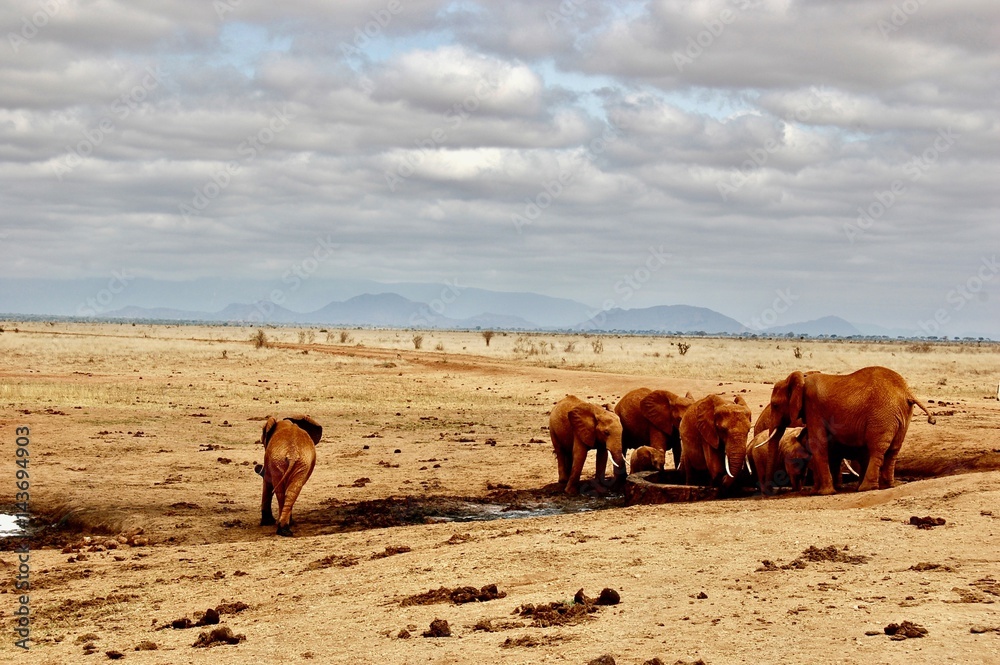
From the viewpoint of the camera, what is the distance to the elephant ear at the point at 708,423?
16.6 m

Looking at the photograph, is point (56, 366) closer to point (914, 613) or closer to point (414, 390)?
point (414, 390)

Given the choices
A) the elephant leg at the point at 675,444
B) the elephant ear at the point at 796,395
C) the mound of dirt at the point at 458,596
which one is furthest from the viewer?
the elephant leg at the point at 675,444

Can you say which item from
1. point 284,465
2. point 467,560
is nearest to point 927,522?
point 467,560

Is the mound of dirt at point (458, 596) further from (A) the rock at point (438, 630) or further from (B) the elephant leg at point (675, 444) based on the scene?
(B) the elephant leg at point (675, 444)

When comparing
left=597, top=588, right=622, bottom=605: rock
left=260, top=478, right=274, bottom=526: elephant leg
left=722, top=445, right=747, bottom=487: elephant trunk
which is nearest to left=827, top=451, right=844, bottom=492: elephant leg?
left=722, top=445, right=747, bottom=487: elephant trunk

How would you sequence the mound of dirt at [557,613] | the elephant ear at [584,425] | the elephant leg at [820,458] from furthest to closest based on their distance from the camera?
the elephant ear at [584,425] < the elephant leg at [820,458] < the mound of dirt at [557,613]

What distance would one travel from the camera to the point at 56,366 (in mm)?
48156

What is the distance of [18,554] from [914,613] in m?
11.1

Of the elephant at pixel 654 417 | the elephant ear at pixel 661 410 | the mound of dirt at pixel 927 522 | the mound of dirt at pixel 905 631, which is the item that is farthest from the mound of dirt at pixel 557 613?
the elephant ear at pixel 661 410

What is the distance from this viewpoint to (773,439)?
16.8 metres

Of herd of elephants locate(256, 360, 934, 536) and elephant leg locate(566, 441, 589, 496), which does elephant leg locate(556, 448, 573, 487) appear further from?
elephant leg locate(566, 441, 589, 496)

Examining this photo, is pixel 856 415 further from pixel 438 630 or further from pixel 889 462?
pixel 438 630

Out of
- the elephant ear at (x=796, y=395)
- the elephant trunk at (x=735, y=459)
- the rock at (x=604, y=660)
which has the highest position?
the elephant ear at (x=796, y=395)

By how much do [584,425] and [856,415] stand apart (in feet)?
Result: 16.7
